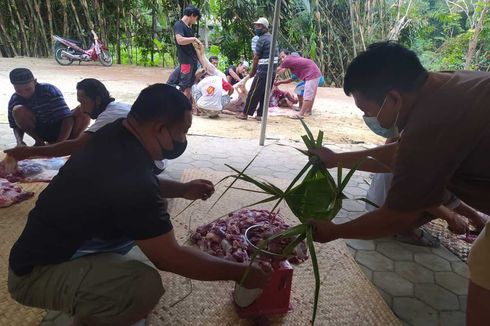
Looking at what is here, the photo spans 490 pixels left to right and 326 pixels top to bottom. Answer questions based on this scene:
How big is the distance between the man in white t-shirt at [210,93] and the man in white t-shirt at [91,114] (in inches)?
152

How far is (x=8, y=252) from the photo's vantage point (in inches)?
95.7

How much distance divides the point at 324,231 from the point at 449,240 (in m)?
2.00

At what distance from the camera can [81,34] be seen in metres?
13.4

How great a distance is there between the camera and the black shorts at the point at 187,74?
22.4 feet

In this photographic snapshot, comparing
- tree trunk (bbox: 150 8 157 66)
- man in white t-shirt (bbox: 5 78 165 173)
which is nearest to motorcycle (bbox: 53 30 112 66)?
tree trunk (bbox: 150 8 157 66)

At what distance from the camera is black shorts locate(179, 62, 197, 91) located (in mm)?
6840

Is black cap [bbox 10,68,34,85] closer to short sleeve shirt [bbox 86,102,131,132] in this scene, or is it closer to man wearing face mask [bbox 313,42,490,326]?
short sleeve shirt [bbox 86,102,131,132]

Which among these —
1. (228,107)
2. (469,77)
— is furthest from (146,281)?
(228,107)

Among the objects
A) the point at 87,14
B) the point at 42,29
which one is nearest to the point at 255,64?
the point at 87,14

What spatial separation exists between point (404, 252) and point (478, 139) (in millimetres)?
1767

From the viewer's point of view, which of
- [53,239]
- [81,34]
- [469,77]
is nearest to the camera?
[469,77]

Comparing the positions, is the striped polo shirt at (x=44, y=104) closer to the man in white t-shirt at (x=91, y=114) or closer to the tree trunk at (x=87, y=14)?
the man in white t-shirt at (x=91, y=114)

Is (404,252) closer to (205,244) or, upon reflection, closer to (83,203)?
(205,244)

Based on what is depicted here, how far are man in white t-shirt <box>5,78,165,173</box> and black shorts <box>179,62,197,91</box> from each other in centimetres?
390
